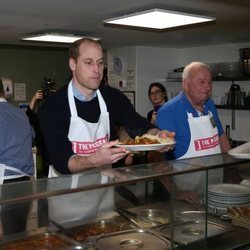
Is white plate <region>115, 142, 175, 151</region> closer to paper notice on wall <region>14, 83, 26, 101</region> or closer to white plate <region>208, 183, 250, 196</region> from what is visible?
white plate <region>208, 183, 250, 196</region>

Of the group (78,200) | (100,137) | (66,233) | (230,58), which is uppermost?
(230,58)

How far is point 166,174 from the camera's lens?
1.43 meters

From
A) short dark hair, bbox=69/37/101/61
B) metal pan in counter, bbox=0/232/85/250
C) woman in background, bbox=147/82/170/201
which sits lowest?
metal pan in counter, bbox=0/232/85/250

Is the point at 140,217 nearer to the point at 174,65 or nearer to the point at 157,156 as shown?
the point at 157,156

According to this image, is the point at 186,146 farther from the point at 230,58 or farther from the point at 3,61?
the point at 3,61

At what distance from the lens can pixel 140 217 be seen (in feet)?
4.96

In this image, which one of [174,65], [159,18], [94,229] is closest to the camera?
[94,229]

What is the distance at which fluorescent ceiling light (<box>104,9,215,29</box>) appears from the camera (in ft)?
9.89

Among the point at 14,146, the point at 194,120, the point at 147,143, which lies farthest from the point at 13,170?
the point at 147,143

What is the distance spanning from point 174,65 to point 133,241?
5188 millimetres

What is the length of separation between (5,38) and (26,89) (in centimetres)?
152

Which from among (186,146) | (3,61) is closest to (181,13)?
(186,146)

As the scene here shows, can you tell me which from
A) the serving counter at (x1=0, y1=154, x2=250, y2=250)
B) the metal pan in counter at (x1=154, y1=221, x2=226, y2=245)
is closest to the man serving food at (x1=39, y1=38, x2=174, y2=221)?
the serving counter at (x1=0, y1=154, x2=250, y2=250)

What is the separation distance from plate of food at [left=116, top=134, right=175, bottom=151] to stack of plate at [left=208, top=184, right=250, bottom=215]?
0.25 metres
